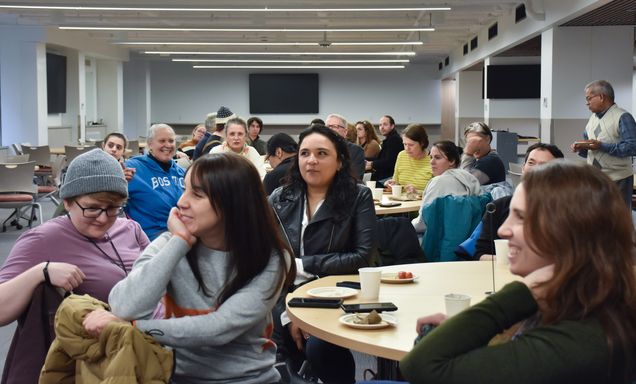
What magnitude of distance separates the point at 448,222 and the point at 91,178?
2590mm

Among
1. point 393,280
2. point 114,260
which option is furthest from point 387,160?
point 114,260

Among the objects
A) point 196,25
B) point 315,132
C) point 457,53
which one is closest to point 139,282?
point 315,132

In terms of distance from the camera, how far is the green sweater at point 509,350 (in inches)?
50.7

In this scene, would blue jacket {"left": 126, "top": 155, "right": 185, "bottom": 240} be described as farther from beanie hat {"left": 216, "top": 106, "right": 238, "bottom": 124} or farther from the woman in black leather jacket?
beanie hat {"left": 216, "top": 106, "right": 238, "bottom": 124}

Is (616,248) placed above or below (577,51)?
below

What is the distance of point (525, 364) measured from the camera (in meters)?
1.29

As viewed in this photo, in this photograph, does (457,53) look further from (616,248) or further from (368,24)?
(616,248)

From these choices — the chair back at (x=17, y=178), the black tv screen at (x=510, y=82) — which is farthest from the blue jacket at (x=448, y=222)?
the black tv screen at (x=510, y=82)

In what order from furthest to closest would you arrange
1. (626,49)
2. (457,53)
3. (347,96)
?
1. (347,96)
2. (457,53)
3. (626,49)

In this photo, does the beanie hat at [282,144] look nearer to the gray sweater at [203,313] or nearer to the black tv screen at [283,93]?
the gray sweater at [203,313]

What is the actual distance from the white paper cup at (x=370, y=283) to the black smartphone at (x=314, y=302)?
0.09m

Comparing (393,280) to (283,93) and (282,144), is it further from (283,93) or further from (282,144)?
(283,93)

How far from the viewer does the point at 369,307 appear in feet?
8.00

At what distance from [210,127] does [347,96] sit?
54.2 feet
